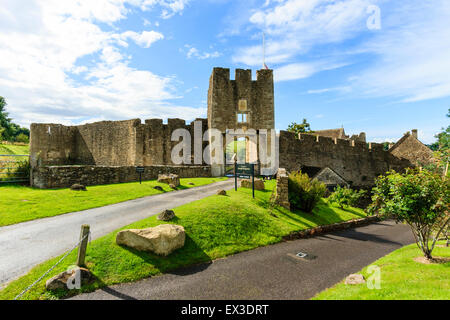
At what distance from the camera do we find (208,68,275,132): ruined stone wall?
2342 centimetres

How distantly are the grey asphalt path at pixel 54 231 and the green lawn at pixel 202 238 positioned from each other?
23.3 inches

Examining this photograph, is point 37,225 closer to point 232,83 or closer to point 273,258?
point 273,258

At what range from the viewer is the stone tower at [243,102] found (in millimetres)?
23422

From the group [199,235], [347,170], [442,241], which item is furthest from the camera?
[347,170]

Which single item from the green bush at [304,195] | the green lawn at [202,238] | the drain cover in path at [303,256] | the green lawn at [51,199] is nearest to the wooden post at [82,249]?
the green lawn at [202,238]

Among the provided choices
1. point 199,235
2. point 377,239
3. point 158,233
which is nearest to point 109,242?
point 158,233

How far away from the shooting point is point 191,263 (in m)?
6.77

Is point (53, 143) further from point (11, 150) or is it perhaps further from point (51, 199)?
point (51, 199)

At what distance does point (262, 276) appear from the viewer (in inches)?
247

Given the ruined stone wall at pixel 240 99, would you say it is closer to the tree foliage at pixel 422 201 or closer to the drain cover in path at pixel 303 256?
the drain cover in path at pixel 303 256

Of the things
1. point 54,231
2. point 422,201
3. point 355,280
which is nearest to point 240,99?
point 422,201

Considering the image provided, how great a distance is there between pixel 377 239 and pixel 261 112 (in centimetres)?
1603

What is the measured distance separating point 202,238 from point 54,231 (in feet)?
16.5

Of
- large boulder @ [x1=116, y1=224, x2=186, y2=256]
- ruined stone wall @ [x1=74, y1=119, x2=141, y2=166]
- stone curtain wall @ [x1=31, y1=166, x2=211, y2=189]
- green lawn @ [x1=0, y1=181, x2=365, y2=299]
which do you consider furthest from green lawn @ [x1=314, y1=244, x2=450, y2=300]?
ruined stone wall @ [x1=74, y1=119, x2=141, y2=166]
